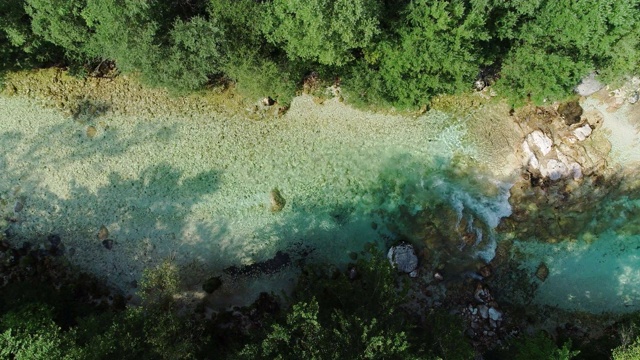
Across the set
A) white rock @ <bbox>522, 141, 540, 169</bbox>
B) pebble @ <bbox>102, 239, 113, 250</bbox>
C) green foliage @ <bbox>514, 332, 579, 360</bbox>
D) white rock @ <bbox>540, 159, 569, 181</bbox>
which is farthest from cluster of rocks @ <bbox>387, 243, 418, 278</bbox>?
pebble @ <bbox>102, 239, 113, 250</bbox>

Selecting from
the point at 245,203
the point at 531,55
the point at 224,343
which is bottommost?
the point at 224,343

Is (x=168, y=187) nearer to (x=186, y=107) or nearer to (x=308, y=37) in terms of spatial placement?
(x=186, y=107)

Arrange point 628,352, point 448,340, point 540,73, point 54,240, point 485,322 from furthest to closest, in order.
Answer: point 54,240
point 485,322
point 540,73
point 448,340
point 628,352

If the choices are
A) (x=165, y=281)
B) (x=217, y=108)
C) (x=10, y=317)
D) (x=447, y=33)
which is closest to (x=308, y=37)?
(x=447, y=33)

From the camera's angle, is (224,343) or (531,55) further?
(224,343)

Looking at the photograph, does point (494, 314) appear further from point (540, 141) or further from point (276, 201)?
point (276, 201)

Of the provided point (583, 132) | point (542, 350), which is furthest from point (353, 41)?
point (542, 350)

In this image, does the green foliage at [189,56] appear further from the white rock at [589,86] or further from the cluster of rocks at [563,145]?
the white rock at [589,86]
